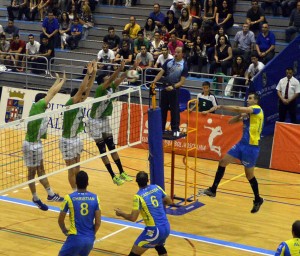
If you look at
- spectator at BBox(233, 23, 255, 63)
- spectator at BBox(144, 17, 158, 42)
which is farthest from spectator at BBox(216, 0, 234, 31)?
spectator at BBox(144, 17, 158, 42)

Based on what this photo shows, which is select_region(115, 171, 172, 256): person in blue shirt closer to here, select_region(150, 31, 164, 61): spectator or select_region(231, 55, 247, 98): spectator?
select_region(231, 55, 247, 98): spectator

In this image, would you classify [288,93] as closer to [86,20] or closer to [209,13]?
[209,13]

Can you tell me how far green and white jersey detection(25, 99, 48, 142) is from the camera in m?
15.3

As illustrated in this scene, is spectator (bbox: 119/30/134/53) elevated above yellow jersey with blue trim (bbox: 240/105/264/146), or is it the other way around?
Answer: spectator (bbox: 119/30/134/53)

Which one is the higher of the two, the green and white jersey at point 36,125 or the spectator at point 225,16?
the spectator at point 225,16

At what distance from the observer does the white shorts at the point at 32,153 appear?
1556 cm

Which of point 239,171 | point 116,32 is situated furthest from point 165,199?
point 116,32

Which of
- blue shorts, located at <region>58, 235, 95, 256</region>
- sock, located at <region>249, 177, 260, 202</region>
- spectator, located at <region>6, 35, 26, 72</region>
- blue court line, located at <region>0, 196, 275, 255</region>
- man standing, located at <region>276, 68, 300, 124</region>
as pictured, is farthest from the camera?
spectator, located at <region>6, 35, 26, 72</region>

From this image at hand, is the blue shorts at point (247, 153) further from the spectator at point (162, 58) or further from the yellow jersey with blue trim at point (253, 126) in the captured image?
the spectator at point (162, 58)

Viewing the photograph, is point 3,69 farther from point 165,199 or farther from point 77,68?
point 165,199

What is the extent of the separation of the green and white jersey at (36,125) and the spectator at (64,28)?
1456 cm

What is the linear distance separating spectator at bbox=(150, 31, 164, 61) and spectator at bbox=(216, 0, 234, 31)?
2.15 metres

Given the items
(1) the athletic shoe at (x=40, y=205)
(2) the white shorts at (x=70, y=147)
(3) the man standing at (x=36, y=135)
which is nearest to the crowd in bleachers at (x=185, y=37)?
(2) the white shorts at (x=70, y=147)

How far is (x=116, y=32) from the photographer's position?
2966 cm
